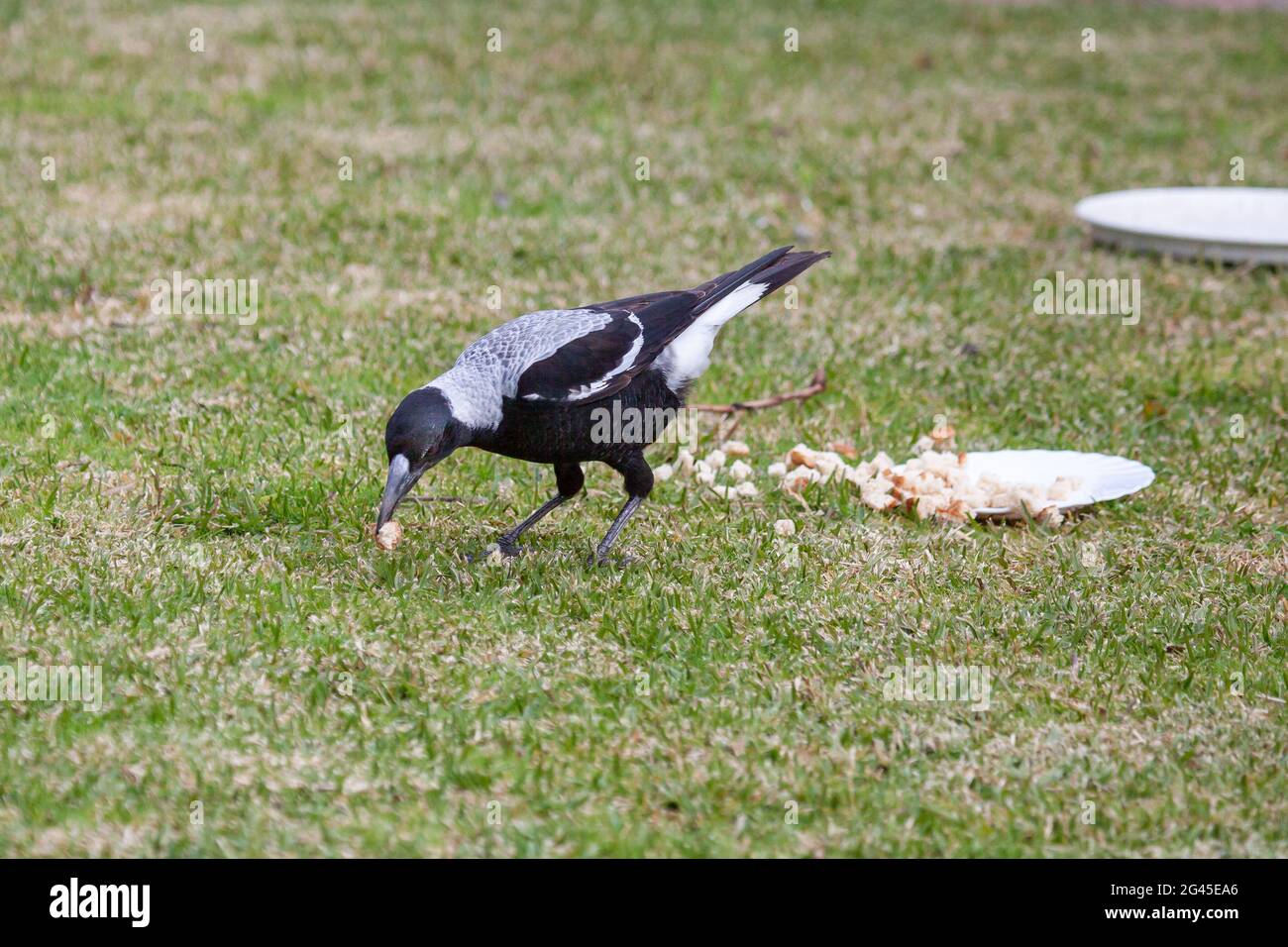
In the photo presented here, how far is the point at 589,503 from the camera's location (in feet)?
16.8

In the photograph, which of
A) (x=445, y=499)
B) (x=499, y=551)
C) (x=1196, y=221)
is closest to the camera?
(x=499, y=551)

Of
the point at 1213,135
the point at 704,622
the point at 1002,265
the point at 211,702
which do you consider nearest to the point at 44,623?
the point at 211,702

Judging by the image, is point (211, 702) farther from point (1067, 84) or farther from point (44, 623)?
point (1067, 84)

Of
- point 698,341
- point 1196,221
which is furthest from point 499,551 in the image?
point 1196,221

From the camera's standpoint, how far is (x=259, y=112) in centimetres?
982

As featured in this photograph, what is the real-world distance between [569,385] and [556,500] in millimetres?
665

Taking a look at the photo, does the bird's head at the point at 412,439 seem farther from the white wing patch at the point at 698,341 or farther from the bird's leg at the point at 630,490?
the white wing patch at the point at 698,341

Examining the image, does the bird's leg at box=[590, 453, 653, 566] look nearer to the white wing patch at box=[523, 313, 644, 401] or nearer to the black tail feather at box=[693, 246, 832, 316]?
the white wing patch at box=[523, 313, 644, 401]

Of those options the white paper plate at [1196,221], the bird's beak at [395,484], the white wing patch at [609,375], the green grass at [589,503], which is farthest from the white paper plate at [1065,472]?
the white paper plate at [1196,221]

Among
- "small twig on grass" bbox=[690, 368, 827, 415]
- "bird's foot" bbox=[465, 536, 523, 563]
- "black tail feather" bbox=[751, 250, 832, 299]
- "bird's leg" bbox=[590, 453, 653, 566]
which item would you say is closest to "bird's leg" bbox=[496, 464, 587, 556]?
"bird's foot" bbox=[465, 536, 523, 563]

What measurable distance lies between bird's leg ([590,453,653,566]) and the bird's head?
0.70m

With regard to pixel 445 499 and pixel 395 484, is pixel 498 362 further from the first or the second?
pixel 445 499

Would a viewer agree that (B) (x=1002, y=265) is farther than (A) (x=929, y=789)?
Yes
